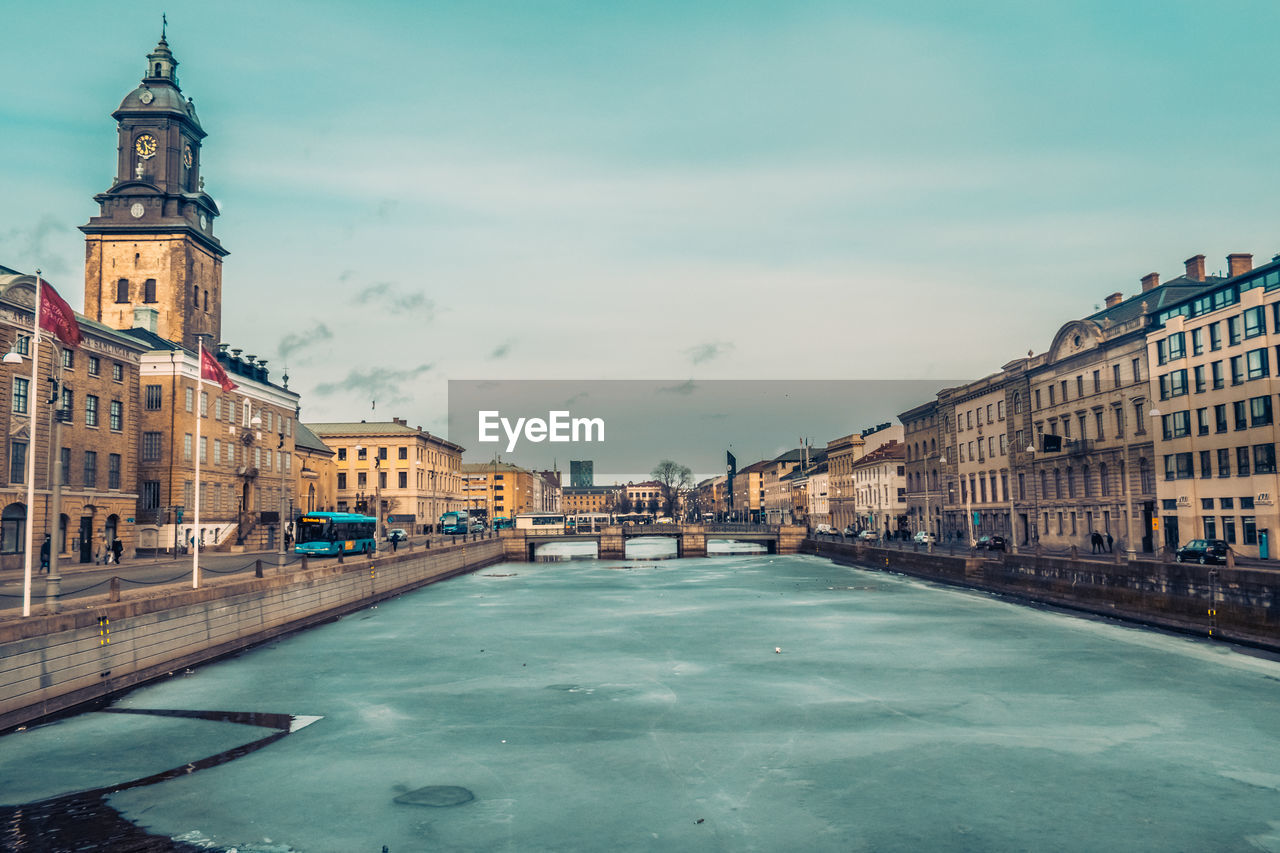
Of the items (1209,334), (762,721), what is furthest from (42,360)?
(1209,334)

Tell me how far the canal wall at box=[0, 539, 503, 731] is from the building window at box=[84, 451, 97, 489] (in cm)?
1756

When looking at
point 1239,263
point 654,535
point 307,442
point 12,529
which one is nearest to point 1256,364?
point 1239,263

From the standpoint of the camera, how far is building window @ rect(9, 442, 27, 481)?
46359 mm

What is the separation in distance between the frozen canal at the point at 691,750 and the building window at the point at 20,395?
22539 mm

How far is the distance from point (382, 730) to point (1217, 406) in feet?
179

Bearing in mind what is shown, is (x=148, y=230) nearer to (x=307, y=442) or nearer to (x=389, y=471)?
(x=307, y=442)

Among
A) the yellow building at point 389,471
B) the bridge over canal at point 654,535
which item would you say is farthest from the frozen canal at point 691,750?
the yellow building at point 389,471

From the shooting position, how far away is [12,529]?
45781 mm

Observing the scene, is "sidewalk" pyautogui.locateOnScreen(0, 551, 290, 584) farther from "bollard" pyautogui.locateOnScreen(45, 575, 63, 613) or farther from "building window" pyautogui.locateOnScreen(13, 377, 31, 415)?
"bollard" pyautogui.locateOnScreen(45, 575, 63, 613)

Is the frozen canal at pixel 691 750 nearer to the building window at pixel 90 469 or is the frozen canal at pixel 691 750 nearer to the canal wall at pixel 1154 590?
the canal wall at pixel 1154 590

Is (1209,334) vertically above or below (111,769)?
above

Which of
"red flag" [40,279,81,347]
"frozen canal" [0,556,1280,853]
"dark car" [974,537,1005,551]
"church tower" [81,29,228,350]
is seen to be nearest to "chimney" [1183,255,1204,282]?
"dark car" [974,537,1005,551]

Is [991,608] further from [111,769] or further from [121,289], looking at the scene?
[121,289]

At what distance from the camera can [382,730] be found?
22594 mm
